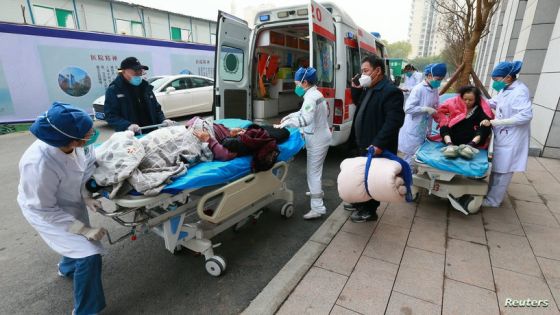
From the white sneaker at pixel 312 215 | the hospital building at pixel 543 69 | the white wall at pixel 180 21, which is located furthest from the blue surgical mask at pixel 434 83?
the white wall at pixel 180 21

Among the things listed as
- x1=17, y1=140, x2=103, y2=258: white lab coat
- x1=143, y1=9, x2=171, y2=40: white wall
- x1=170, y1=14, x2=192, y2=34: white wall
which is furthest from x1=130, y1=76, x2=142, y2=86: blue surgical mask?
x1=170, y1=14, x2=192, y2=34: white wall

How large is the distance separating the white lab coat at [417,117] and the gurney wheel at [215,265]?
3045 millimetres

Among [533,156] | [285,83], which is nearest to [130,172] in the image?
[285,83]

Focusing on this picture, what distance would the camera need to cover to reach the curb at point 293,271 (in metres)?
2.08

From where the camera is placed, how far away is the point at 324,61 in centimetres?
451

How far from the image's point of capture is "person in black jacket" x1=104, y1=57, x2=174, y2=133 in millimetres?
3170

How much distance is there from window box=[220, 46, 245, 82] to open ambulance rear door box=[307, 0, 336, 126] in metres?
1.48

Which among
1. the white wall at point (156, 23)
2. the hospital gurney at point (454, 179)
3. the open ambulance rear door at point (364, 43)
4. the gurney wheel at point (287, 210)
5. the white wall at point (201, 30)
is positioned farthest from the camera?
the white wall at point (201, 30)

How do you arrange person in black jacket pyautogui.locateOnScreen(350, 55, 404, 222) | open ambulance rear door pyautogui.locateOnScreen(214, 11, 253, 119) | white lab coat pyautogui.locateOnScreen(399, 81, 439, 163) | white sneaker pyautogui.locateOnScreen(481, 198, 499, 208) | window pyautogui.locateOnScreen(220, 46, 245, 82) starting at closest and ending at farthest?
person in black jacket pyautogui.locateOnScreen(350, 55, 404, 222) < white sneaker pyautogui.locateOnScreen(481, 198, 499, 208) < white lab coat pyautogui.locateOnScreen(399, 81, 439, 163) < open ambulance rear door pyautogui.locateOnScreen(214, 11, 253, 119) < window pyautogui.locateOnScreen(220, 46, 245, 82)

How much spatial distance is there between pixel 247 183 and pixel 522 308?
88.2 inches

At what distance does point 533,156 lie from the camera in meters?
5.66

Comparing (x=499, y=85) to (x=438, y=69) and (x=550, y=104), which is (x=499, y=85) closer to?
(x=438, y=69)

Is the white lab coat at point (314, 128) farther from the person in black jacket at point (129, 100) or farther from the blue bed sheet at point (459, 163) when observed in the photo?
the person in black jacket at point (129, 100)

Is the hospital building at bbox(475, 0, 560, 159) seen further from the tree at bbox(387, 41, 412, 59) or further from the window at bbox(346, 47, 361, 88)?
the tree at bbox(387, 41, 412, 59)
